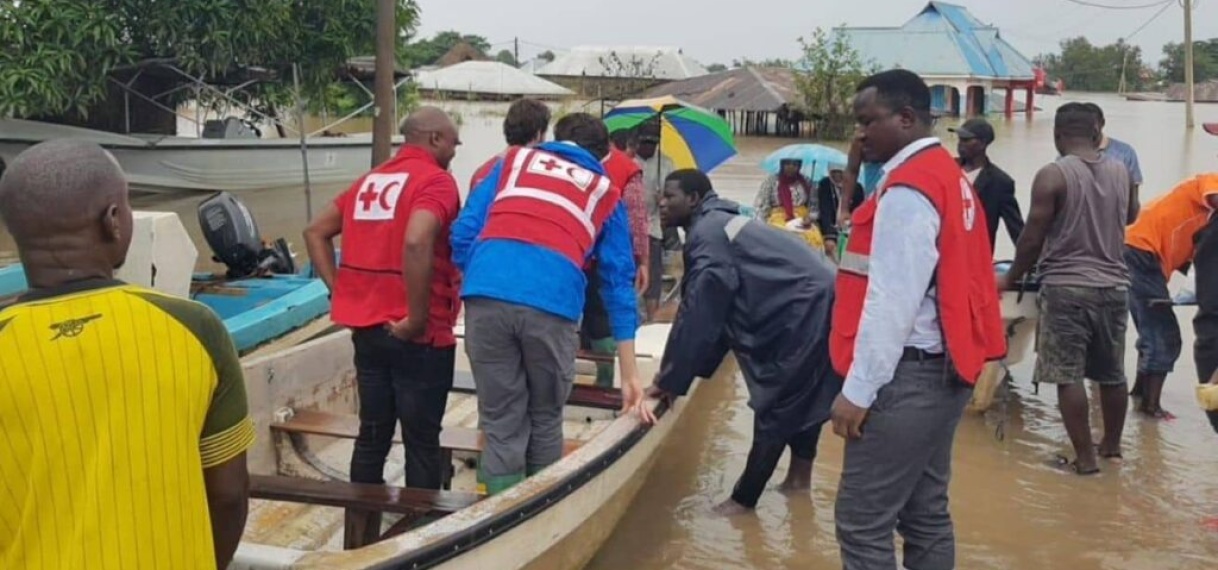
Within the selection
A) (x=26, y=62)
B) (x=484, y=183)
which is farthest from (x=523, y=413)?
(x=26, y=62)

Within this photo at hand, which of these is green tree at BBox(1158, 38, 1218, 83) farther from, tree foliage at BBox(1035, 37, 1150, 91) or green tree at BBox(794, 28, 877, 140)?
green tree at BBox(794, 28, 877, 140)

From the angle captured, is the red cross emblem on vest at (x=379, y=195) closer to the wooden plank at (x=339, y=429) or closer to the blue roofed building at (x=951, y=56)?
the wooden plank at (x=339, y=429)

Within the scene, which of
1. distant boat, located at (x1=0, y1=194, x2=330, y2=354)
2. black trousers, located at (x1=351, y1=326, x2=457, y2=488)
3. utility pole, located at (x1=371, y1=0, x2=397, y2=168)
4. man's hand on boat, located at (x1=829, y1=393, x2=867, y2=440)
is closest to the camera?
man's hand on boat, located at (x1=829, y1=393, x2=867, y2=440)

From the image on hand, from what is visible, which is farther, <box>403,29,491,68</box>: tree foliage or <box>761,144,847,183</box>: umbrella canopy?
<box>403,29,491,68</box>: tree foliage

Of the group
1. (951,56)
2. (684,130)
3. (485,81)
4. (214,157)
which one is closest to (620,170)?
(684,130)

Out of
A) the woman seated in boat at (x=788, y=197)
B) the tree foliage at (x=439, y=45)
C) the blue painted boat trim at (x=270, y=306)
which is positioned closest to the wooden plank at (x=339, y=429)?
the blue painted boat trim at (x=270, y=306)

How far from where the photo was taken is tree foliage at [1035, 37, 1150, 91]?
3214 inches

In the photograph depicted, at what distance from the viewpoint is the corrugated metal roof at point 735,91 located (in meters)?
30.3

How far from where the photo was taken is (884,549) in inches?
119

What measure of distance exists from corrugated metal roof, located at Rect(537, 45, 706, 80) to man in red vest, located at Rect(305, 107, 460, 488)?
Answer: 3807 centimetres

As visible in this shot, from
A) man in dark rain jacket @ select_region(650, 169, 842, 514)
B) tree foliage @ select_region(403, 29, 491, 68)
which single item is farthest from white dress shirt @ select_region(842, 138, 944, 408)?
tree foliage @ select_region(403, 29, 491, 68)

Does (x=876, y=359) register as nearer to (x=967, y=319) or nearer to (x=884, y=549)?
(x=967, y=319)

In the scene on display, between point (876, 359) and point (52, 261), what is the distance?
1.98 meters

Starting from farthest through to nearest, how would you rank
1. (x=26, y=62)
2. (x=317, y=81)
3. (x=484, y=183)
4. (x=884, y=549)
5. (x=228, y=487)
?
(x=317, y=81) → (x=26, y=62) → (x=484, y=183) → (x=884, y=549) → (x=228, y=487)
